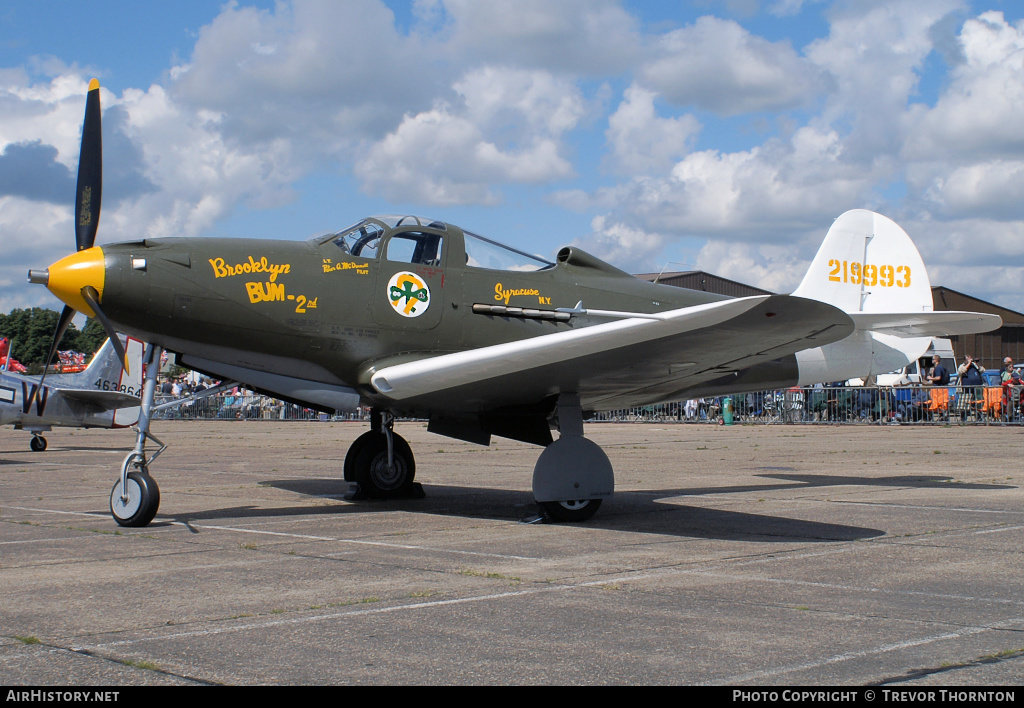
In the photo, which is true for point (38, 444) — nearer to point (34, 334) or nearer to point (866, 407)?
point (866, 407)

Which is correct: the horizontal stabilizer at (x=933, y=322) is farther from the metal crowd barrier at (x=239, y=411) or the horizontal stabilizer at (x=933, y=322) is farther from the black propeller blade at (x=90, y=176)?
the metal crowd barrier at (x=239, y=411)

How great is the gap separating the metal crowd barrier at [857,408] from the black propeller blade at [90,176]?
46.8 ft

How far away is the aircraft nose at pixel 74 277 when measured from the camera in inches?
268

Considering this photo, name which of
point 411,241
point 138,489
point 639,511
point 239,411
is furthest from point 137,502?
point 239,411

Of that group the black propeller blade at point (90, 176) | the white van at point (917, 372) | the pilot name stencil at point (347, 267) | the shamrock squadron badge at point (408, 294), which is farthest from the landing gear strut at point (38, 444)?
the white van at point (917, 372)

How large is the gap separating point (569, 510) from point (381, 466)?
2.64 m

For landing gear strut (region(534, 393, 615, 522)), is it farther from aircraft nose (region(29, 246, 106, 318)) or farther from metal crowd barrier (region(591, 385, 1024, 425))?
metal crowd barrier (region(591, 385, 1024, 425))

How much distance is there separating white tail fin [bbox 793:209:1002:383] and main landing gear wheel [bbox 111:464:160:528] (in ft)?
22.3

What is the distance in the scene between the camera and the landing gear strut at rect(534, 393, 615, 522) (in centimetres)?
736

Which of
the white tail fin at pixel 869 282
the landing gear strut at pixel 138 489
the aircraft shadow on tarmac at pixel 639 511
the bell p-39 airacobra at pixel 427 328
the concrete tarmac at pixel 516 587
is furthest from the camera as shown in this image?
the white tail fin at pixel 869 282

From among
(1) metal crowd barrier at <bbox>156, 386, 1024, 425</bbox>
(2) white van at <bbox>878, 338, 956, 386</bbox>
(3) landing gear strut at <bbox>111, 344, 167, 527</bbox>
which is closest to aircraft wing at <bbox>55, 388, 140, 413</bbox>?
(1) metal crowd barrier at <bbox>156, 386, 1024, 425</bbox>

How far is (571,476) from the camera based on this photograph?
7418 mm
